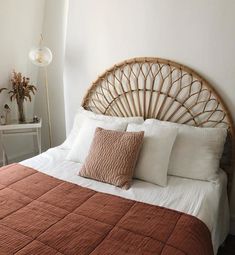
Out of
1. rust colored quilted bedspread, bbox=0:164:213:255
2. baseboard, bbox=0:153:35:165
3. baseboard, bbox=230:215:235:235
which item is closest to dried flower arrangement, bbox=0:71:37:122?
baseboard, bbox=0:153:35:165

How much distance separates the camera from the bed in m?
1.25

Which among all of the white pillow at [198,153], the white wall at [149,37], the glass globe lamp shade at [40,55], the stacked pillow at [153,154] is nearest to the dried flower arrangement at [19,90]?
the glass globe lamp shade at [40,55]

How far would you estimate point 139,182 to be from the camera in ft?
6.26

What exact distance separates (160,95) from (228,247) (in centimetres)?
132

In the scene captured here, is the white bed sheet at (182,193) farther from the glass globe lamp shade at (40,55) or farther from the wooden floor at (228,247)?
the glass globe lamp shade at (40,55)

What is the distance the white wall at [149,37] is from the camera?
205cm

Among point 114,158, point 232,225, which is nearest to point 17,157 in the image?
point 114,158

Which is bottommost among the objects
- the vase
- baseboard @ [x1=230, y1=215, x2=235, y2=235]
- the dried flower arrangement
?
baseboard @ [x1=230, y1=215, x2=235, y2=235]

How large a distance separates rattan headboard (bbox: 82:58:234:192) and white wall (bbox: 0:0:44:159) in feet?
2.94

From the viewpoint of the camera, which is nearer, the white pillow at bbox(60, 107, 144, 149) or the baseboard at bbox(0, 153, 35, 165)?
the white pillow at bbox(60, 107, 144, 149)

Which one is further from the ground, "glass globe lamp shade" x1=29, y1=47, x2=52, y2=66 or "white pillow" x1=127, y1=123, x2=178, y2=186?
"glass globe lamp shade" x1=29, y1=47, x2=52, y2=66

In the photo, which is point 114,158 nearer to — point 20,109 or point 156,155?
point 156,155

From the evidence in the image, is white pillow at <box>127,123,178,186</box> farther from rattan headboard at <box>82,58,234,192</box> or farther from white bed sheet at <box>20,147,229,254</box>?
rattan headboard at <box>82,58,234,192</box>

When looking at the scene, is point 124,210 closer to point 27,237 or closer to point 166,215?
point 166,215
